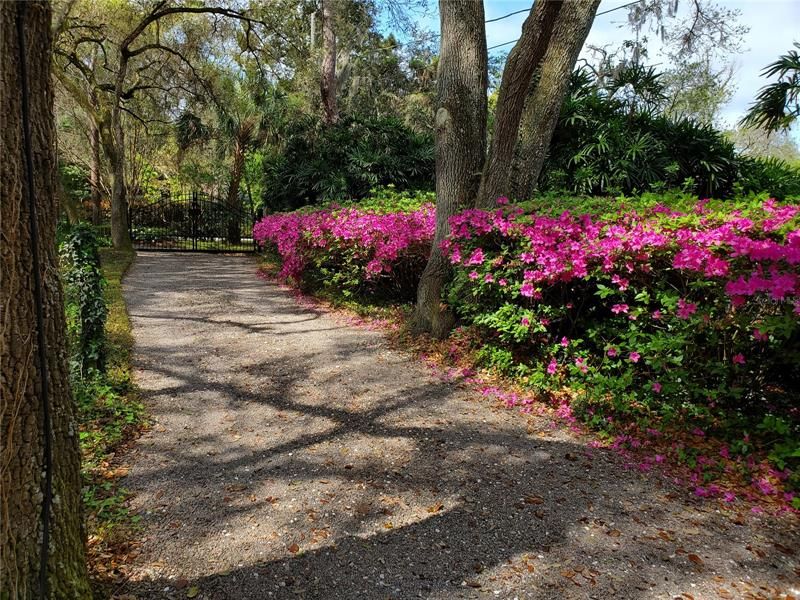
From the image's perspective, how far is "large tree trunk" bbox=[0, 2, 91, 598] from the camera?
159 cm

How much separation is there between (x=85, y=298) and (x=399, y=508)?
3.19 meters

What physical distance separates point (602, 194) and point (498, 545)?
7754mm

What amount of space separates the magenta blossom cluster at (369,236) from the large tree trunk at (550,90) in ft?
4.80

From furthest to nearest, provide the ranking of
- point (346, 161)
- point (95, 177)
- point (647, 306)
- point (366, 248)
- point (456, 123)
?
point (95, 177) → point (346, 161) → point (366, 248) → point (456, 123) → point (647, 306)

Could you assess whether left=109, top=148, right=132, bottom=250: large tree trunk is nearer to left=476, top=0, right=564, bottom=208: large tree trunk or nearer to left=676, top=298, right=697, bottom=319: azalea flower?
left=476, top=0, right=564, bottom=208: large tree trunk

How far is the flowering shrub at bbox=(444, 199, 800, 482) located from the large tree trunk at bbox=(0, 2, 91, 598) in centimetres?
321

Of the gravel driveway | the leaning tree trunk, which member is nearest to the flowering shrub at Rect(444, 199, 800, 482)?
the gravel driveway

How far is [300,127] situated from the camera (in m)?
15.5

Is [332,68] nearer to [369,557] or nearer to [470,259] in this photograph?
[470,259]

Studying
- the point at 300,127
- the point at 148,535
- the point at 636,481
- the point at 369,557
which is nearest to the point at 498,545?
the point at 369,557

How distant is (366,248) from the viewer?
7359 millimetres

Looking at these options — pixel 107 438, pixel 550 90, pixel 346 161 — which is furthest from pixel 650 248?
pixel 346 161

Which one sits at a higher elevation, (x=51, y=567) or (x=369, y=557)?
(x=51, y=567)

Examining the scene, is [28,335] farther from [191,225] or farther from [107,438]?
[191,225]
